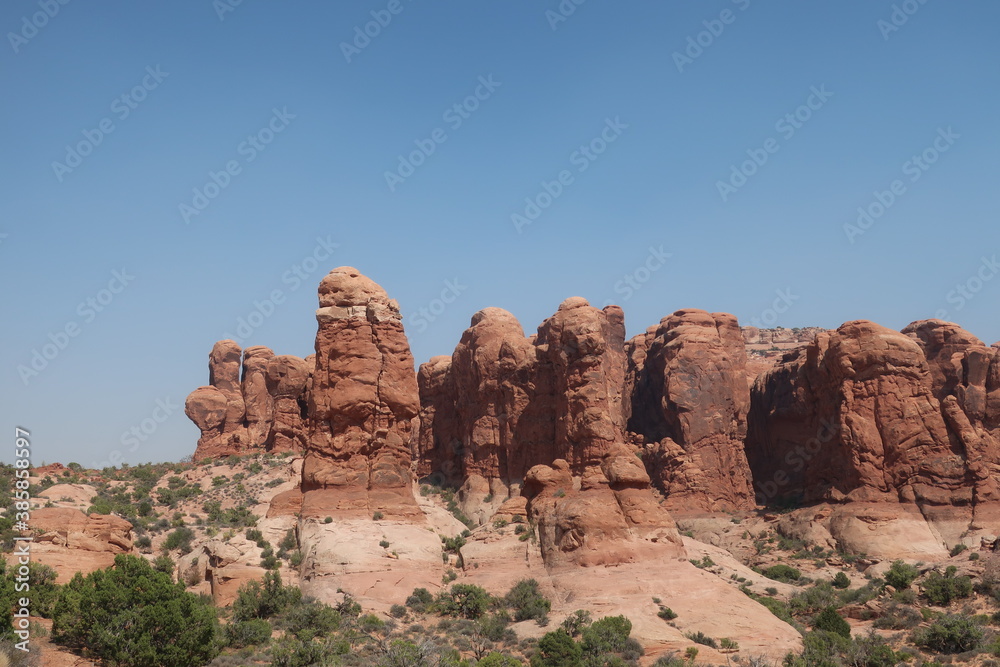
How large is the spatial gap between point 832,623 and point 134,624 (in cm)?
2588

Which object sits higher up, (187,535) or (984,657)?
(187,535)

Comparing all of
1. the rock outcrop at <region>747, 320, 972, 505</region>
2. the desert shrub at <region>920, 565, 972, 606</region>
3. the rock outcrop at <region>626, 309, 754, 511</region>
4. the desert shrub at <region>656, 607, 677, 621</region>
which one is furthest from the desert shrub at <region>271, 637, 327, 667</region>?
the rock outcrop at <region>626, 309, 754, 511</region>

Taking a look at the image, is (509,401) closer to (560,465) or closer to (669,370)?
(669,370)

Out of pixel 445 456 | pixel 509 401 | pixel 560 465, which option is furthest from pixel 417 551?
pixel 445 456

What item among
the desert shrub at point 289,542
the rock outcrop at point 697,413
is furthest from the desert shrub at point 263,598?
the rock outcrop at point 697,413

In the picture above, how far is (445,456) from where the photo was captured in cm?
6700

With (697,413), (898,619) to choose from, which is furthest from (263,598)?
(697,413)

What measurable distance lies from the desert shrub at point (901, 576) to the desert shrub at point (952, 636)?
7.44 meters

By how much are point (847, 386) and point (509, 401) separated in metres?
21.6

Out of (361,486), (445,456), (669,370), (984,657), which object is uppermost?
(669,370)

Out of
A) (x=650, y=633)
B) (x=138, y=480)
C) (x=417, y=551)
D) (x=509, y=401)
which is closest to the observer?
(x=650, y=633)

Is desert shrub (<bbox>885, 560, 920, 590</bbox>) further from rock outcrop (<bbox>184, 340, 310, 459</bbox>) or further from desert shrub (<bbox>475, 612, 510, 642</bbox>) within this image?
rock outcrop (<bbox>184, 340, 310, 459</bbox>)

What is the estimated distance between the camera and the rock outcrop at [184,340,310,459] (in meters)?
58.9

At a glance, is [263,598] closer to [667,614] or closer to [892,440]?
[667,614]
